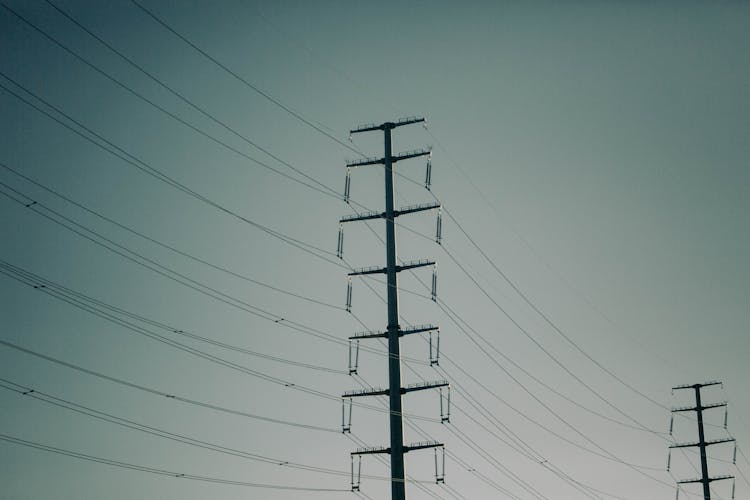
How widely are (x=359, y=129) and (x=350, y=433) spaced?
1567cm

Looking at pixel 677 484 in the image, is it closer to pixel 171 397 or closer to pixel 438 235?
pixel 438 235

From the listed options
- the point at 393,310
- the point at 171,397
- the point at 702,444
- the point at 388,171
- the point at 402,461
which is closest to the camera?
the point at 171,397

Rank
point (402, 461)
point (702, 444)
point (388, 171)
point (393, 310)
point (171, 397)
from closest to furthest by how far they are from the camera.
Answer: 1. point (171, 397)
2. point (402, 461)
3. point (393, 310)
4. point (388, 171)
5. point (702, 444)

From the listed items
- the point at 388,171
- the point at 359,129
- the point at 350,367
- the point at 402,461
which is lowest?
the point at 402,461

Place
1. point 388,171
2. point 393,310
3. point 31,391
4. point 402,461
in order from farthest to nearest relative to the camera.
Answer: point 388,171, point 393,310, point 402,461, point 31,391

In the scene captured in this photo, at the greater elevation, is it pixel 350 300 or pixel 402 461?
pixel 350 300

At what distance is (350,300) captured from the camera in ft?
128

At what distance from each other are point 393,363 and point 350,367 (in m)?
1.99

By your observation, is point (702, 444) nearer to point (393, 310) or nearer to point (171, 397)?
point (393, 310)

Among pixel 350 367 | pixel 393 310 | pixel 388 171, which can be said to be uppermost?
pixel 388 171

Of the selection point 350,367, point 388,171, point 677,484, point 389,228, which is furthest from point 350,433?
point 677,484

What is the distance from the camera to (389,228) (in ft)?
130

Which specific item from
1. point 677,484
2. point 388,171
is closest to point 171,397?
point 388,171

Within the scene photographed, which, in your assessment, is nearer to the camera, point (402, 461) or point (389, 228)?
point (402, 461)
